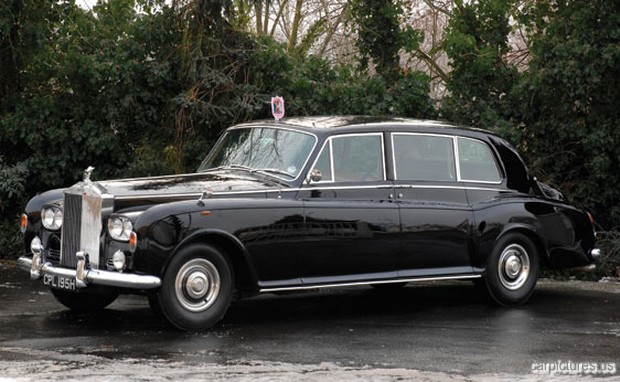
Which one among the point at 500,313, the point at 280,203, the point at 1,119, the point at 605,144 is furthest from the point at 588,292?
the point at 1,119

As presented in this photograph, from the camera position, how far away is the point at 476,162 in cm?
1063

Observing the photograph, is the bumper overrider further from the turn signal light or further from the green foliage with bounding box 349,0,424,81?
the green foliage with bounding box 349,0,424,81

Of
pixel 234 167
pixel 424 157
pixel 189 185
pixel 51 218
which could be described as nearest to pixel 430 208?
pixel 424 157

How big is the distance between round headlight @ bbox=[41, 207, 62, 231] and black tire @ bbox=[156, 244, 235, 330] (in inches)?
51.2

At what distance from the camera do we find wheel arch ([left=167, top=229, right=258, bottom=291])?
28.3 feet

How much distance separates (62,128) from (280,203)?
654 centimetres

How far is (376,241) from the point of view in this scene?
31.6 ft

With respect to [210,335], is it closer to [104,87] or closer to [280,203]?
[280,203]

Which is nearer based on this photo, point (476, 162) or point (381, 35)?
point (476, 162)

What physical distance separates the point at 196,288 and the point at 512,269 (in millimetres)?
3445

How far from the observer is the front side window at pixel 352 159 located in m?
9.63

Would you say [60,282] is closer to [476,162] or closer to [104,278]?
[104,278]

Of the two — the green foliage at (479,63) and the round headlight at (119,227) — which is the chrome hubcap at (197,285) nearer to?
the round headlight at (119,227)

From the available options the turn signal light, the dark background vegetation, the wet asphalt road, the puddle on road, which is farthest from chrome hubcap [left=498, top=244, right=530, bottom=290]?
the dark background vegetation
